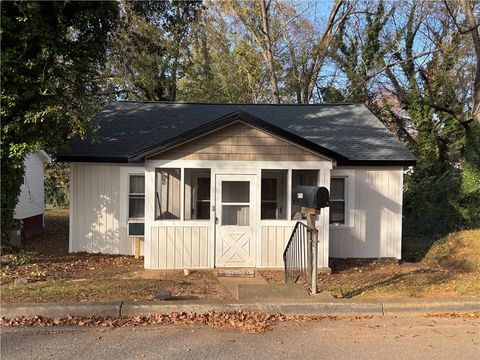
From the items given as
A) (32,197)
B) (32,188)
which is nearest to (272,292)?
(32,197)

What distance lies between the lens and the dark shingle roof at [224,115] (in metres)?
12.5

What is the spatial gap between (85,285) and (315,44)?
2415cm

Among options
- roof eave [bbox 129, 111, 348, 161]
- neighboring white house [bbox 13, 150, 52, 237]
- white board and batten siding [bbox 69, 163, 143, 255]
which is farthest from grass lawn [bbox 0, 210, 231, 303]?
neighboring white house [bbox 13, 150, 52, 237]

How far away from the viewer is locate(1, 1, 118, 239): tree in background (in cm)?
950

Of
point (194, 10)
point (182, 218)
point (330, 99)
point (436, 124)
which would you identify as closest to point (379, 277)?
point (182, 218)

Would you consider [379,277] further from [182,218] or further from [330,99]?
[330,99]

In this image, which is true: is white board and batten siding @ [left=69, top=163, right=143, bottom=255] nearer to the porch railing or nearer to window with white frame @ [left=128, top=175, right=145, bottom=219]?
window with white frame @ [left=128, top=175, right=145, bottom=219]

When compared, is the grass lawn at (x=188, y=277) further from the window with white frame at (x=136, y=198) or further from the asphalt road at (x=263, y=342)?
the asphalt road at (x=263, y=342)

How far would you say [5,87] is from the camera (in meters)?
9.62

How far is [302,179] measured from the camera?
11125 mm

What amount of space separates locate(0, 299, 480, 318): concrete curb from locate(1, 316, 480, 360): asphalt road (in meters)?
0.33

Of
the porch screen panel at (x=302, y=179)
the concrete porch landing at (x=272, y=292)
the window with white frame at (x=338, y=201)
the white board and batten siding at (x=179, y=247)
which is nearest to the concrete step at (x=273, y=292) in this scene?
the concrete porch landing at (x=272, y=292)

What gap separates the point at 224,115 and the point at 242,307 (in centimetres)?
626

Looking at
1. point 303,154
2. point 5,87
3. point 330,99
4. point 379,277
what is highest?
point 330,99
